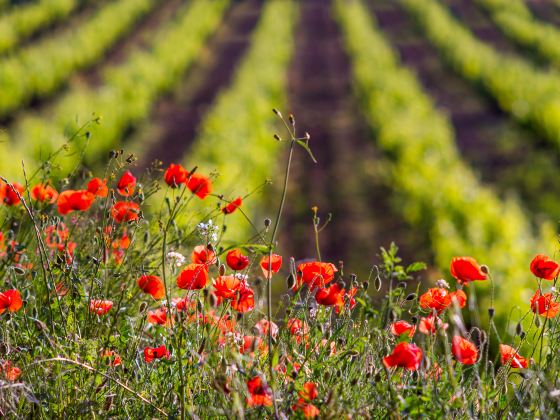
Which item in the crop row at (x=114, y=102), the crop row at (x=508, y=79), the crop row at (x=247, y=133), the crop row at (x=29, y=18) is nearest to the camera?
the crop row at (x=247, y=133)

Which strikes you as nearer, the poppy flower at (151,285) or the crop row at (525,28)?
the poppy flower at (151,285)

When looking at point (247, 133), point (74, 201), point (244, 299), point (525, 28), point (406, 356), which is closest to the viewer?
point (406, 356)

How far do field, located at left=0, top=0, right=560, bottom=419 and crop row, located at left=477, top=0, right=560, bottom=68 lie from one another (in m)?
0.10

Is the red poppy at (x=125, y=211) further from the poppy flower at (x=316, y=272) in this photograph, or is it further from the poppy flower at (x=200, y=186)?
the poppy flower at (x=316, y=272)

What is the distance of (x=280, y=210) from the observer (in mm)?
1365

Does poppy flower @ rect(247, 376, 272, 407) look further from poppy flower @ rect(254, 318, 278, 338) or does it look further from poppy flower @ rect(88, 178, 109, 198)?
poppy flower @ rect(88, 178, 109, 198)

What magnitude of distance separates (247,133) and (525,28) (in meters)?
12.0

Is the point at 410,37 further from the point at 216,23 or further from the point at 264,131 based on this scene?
the point at 264,131

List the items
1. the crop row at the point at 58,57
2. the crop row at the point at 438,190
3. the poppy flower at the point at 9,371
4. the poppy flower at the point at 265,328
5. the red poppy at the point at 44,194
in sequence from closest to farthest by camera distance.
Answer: the poppy flower at the point at 9,371 < the poppy flower at the point at 265,328 < the red poppy at the point at 44,194 < the crop row at the point at 438,190 < the crop row at the point at 58,57

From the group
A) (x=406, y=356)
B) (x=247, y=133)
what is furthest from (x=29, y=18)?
(x=406, y=356)

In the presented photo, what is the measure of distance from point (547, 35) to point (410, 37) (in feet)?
13.4

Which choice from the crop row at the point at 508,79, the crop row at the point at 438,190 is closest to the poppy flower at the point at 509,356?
the crop row at the point at 438,190

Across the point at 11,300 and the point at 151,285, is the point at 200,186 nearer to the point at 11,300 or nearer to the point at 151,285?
the point at 151,285

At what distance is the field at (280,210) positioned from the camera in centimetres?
156
